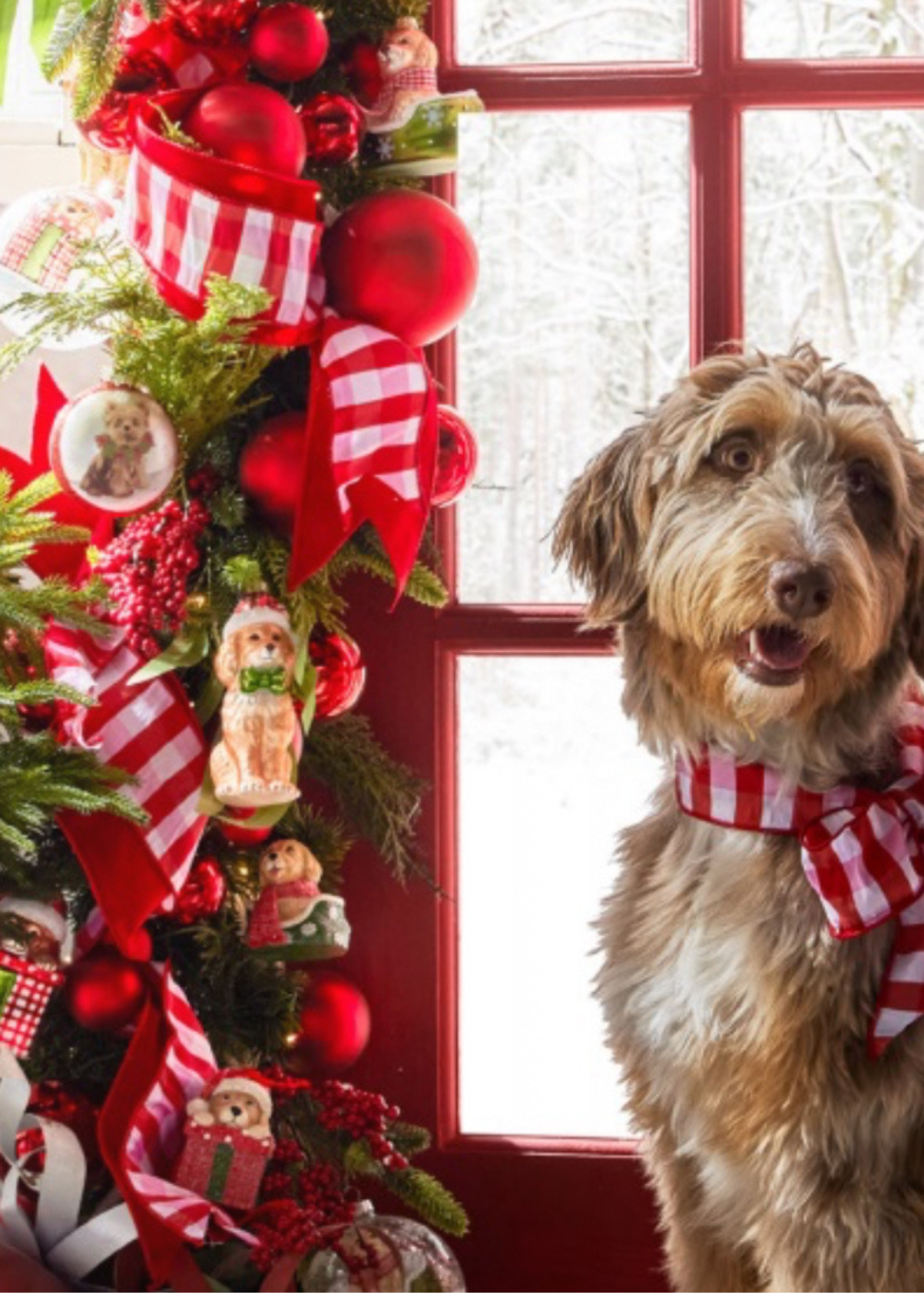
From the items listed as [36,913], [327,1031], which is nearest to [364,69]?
[36,913]

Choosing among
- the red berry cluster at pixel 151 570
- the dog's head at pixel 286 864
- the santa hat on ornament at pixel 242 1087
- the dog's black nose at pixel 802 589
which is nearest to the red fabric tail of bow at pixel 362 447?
the red berry cluster at pixel 151 570

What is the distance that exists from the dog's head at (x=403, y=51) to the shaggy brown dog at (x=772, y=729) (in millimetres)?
487

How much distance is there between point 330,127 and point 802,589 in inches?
29.2

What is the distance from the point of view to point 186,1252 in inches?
84.3

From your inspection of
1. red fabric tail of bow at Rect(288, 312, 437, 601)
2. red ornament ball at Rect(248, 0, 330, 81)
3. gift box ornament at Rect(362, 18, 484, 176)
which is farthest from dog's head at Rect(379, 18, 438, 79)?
red fabric tail of bow at Rect(288, 312, 437, 601)

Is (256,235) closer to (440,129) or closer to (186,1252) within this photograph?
(440,129)

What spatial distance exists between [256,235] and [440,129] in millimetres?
315

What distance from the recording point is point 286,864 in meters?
2.29

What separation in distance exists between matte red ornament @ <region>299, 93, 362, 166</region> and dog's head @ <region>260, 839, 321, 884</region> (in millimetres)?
776

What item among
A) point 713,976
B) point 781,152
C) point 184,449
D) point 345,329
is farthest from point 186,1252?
point 781,152

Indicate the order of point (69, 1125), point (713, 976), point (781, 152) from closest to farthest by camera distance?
point (713, 976)
point (69, 1125)
point (781, 152)

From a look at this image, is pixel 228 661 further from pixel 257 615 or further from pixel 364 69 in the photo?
pixel 364 69

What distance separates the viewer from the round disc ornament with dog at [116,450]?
6.90 feet

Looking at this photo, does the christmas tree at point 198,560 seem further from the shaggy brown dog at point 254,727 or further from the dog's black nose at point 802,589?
the dog's black nose at point 802,589
